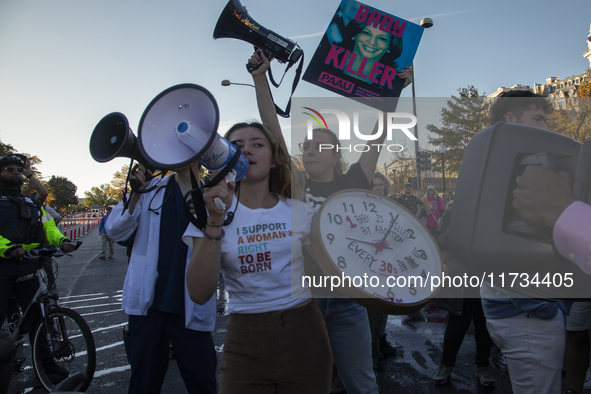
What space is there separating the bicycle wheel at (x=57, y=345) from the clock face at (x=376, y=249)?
274 centimetres

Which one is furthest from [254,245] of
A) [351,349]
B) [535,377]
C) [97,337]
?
[97,337]

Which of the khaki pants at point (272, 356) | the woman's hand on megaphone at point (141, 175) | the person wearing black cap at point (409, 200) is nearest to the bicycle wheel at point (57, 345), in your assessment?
the woman's hand on megaphone at point (141, 175)

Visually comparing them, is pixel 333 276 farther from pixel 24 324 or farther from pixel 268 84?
pixel 24 324

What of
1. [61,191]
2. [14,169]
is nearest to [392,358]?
[14,169]

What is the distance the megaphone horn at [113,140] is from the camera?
1480mm

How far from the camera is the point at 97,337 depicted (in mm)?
4066

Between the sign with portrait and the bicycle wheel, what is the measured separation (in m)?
3.00

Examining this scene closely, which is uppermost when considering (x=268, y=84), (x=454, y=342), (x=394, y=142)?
(x=268, y=84)

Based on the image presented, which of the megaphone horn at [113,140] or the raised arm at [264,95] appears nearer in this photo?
the megaphone horn at [113,140]

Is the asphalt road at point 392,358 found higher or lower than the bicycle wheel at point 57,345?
lower

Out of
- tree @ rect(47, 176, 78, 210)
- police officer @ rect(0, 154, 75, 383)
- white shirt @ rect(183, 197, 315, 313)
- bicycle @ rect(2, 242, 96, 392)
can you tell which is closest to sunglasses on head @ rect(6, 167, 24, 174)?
police officer @ rect(0, 154, 75, 383)

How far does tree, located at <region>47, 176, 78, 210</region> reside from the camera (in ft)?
227

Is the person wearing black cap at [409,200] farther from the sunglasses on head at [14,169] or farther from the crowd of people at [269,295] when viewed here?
the sunglasses on head at [14,169]

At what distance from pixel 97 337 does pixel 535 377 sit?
4.44 m
